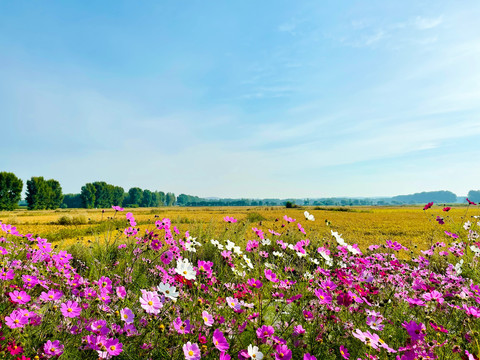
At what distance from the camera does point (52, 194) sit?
6569 cm

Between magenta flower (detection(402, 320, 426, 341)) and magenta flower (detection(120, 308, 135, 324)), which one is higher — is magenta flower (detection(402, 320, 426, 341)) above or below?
below

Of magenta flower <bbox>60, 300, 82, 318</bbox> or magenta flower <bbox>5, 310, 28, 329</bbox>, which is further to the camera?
magenta flower <bbox>60, 300, 82, 318</bbox>

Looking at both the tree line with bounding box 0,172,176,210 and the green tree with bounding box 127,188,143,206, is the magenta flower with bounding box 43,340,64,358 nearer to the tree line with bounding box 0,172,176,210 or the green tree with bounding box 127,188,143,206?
the tree line with bounding box 0,172,176,210

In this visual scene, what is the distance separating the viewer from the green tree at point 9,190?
5263 centimetres

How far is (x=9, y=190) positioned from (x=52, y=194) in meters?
11.9

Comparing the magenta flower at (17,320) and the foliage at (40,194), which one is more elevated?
the foliage at (40,194)

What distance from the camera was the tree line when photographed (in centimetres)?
5353

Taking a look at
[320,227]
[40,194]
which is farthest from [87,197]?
[320,227]

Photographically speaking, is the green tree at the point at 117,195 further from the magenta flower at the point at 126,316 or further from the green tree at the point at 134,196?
the magenta flower at the point at 126,316

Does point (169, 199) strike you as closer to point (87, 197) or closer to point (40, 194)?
point (87, 197)

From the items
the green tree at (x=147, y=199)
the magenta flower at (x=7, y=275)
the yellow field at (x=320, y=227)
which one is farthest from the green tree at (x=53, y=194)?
the magenta flower at (x=7, y=275)

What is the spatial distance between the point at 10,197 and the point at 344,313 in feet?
227

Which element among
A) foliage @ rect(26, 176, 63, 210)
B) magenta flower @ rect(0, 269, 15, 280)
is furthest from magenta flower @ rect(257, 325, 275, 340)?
foliage @ rect(26, 176, 63, 210)

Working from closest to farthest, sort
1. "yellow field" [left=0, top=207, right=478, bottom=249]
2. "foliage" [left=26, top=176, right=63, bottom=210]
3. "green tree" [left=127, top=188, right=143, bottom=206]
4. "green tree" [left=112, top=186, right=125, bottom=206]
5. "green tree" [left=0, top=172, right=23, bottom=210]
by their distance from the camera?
"yellow field" [left=0, top=207, right=478, bottom=249] → "green tree" [left=0, top=172, right=23, bottom=210] → "foliage" [left=26, top=176, right=63, bottom=210] → "green tree" [left=112, top=186, right=125, bottom=206] → "green tree" [left=127, top=188, right=143, bottom=206]
